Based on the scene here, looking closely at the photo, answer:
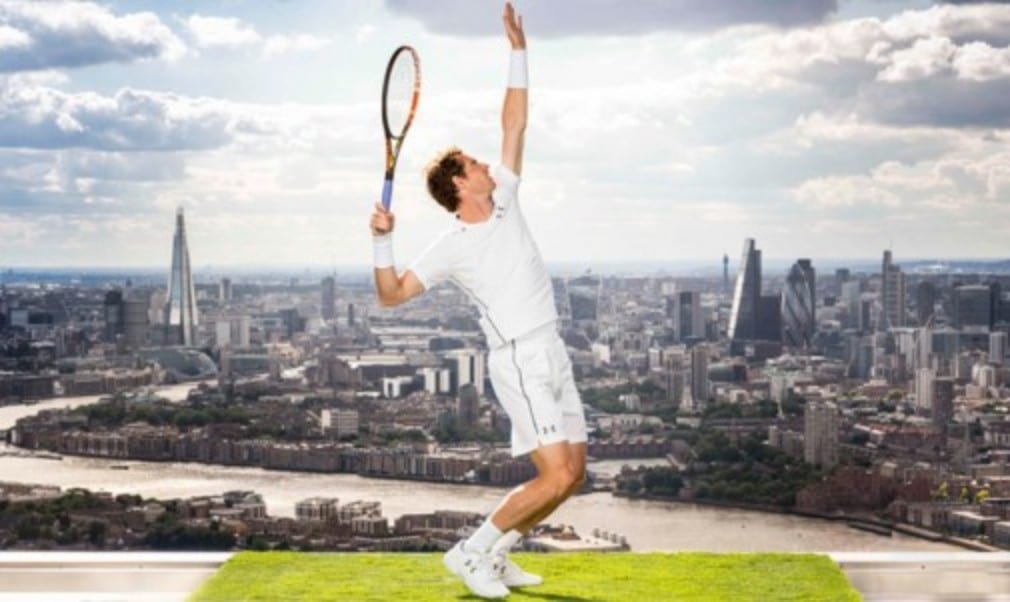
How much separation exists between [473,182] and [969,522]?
8.91 ft

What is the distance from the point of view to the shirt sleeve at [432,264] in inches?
158

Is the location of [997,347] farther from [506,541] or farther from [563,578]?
[506,541]

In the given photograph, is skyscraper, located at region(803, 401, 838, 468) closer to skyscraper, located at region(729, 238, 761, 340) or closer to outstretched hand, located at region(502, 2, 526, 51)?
skyscraper, located at region(729, 238, 761, 340)

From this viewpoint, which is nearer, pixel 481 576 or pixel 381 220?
pixel 381 220

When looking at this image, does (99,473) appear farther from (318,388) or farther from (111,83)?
Answer: (111,83)

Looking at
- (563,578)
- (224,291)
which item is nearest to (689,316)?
(224,291)

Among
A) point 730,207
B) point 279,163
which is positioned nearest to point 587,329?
point 730,207

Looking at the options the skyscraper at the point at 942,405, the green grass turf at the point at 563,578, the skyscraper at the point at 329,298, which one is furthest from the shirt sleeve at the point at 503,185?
the skyscraper at the point at 942,405

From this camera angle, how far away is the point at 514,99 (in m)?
4.07

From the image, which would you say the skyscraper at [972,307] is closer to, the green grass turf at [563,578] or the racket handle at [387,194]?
the green grass turf at [563,578]

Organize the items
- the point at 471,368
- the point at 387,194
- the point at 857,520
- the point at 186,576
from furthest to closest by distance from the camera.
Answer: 1. the point at 471,368
2. the point at 857,520
3. the point at 186,576
4. the point at 387,194

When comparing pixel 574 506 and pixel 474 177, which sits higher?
pixel 474 177

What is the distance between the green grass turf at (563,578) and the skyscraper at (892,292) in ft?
6.16

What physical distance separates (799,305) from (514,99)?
94.7 inches
